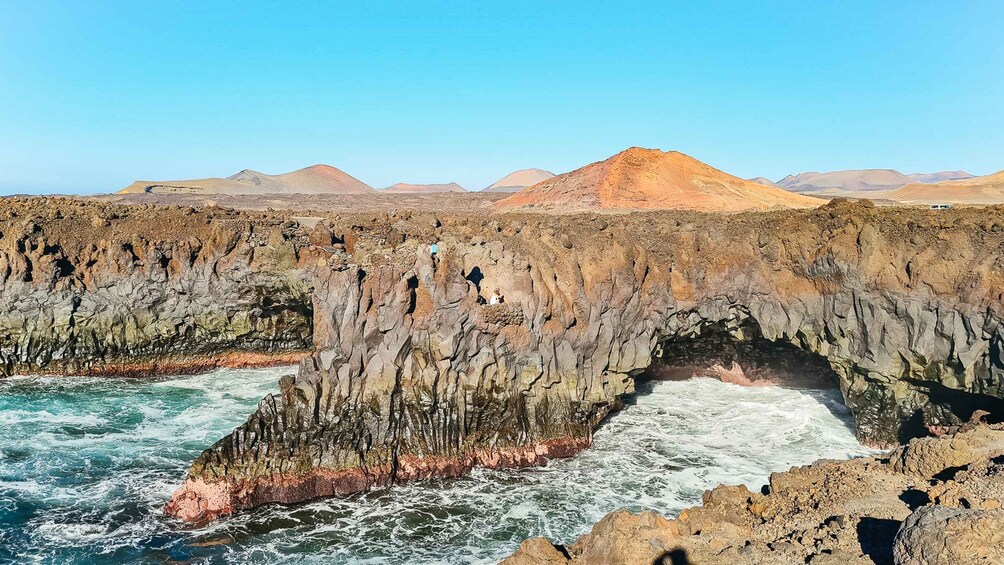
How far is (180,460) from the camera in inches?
804

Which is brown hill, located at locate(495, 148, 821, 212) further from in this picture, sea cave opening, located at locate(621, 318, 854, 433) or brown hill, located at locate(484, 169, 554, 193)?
brown hill, located at locate(484, 169, 554, 193)

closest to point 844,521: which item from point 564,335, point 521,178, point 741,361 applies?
point 564,335

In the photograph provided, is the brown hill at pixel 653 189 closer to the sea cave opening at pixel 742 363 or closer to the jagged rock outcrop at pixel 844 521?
the sea cave opening at pixel 742 363

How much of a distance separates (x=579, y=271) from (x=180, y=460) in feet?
45.2

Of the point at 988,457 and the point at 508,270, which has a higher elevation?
the point at 508,270

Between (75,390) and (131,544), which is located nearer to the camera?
(131,544)

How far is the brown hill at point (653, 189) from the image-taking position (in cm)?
5112

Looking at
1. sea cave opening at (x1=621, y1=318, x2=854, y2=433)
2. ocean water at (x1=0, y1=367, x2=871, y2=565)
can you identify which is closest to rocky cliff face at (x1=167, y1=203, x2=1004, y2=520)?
ocean water at (x1=0, y1=367, x2=871, y2=565)

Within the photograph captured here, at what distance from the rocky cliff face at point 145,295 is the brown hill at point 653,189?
2745 cm

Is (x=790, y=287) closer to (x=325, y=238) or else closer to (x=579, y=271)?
(x=579, y=271)

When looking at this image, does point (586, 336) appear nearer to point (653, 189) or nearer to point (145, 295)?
point (145, 295)

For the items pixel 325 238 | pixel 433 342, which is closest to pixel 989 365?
pixel 433 342

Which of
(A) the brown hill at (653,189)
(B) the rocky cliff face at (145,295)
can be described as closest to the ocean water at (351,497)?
(B) the rocky cliff face at (145,295)

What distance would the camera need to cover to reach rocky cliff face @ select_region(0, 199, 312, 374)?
29406 millimetres
